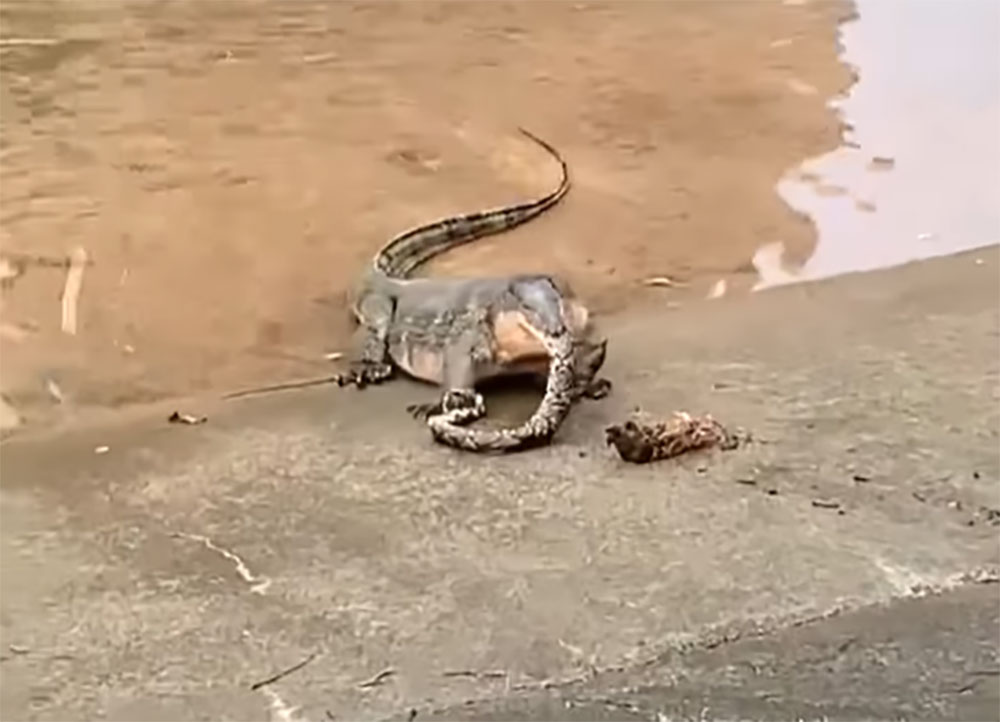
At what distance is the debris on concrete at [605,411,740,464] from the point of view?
3207 mm

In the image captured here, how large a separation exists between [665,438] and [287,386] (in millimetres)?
1092

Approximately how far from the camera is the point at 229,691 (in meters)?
2.42

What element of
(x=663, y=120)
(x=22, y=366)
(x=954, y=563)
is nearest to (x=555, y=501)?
(x=954, y=563)

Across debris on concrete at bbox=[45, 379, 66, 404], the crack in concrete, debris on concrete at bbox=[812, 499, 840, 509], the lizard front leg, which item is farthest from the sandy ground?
debris on concrete at bbox=[812, 499, 840, 509]

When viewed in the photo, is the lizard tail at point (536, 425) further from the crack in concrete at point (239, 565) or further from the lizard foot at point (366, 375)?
the crack in concrete at point (239, 565)

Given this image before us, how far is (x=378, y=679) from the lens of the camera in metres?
2.41

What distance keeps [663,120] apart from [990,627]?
12.1ft

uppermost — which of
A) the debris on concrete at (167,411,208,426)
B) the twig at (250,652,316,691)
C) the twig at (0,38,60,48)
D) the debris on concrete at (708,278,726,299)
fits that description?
the twig at (250,652,316,691)

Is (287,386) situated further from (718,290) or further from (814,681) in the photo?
→ (814,681)

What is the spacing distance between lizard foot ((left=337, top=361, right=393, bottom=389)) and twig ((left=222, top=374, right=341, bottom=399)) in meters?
0.02

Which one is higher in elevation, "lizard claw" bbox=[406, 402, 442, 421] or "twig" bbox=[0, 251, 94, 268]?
"lizard claw" bbox=[406, 402, 442, 421]

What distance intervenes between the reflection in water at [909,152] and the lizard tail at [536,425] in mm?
1124

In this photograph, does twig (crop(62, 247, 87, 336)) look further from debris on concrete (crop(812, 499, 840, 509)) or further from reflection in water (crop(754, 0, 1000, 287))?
debris on concrete (crop(812, 499, 840, 509))

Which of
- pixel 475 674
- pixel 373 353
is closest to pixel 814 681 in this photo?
pixel 475 674
